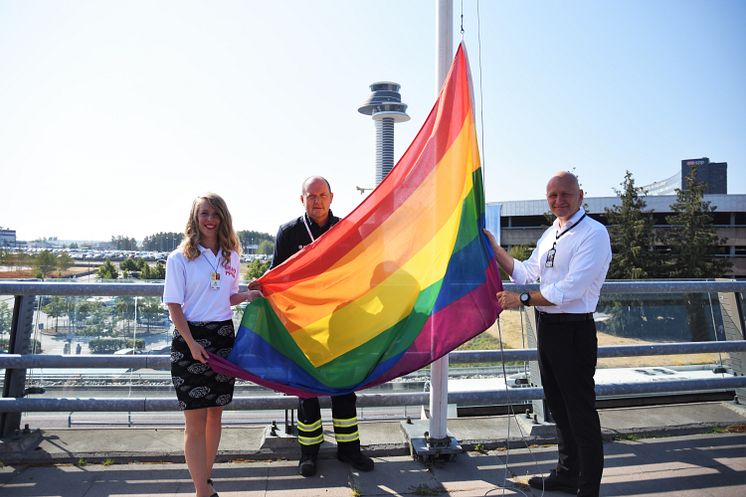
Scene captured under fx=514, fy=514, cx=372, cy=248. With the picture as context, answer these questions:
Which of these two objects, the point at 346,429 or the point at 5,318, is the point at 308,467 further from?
the point at 5,318

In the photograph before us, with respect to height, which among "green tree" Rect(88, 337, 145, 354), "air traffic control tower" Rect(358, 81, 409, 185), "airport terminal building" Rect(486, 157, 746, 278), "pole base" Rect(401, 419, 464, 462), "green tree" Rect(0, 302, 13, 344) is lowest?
"pole base" Rect(401, 419, 464, 462)

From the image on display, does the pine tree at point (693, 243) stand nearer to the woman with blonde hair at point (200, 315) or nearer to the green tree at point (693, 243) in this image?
the green tree at point (693, 243)

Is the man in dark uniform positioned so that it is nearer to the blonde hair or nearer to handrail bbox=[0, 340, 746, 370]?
the blonde hair

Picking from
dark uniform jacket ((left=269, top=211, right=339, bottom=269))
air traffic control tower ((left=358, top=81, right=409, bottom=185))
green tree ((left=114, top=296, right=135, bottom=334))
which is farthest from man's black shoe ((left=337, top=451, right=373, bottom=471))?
air traffic control tower ((left=358, top=81, right=409, bottom=185))

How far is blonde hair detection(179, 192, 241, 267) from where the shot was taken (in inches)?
126

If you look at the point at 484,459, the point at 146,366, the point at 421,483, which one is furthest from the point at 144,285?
the point at 484,459

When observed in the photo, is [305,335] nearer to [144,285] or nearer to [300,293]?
[300,293]

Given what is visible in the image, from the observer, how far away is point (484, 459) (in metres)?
4.11

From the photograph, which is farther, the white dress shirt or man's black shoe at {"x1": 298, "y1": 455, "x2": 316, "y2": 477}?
man's black shoe at {"x1": 298, "y1": 455, "x2": 316, "y2": 477}

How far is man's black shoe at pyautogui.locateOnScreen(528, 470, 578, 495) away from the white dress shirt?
120cm

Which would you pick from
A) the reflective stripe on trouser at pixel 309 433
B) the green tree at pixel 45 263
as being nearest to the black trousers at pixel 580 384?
the reflective stripe on trouser at pixel 309 433

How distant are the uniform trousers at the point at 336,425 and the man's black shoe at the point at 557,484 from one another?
1.35 metres

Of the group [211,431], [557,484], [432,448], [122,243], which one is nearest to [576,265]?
[557,484]

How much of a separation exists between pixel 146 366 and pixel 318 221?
179 cm
